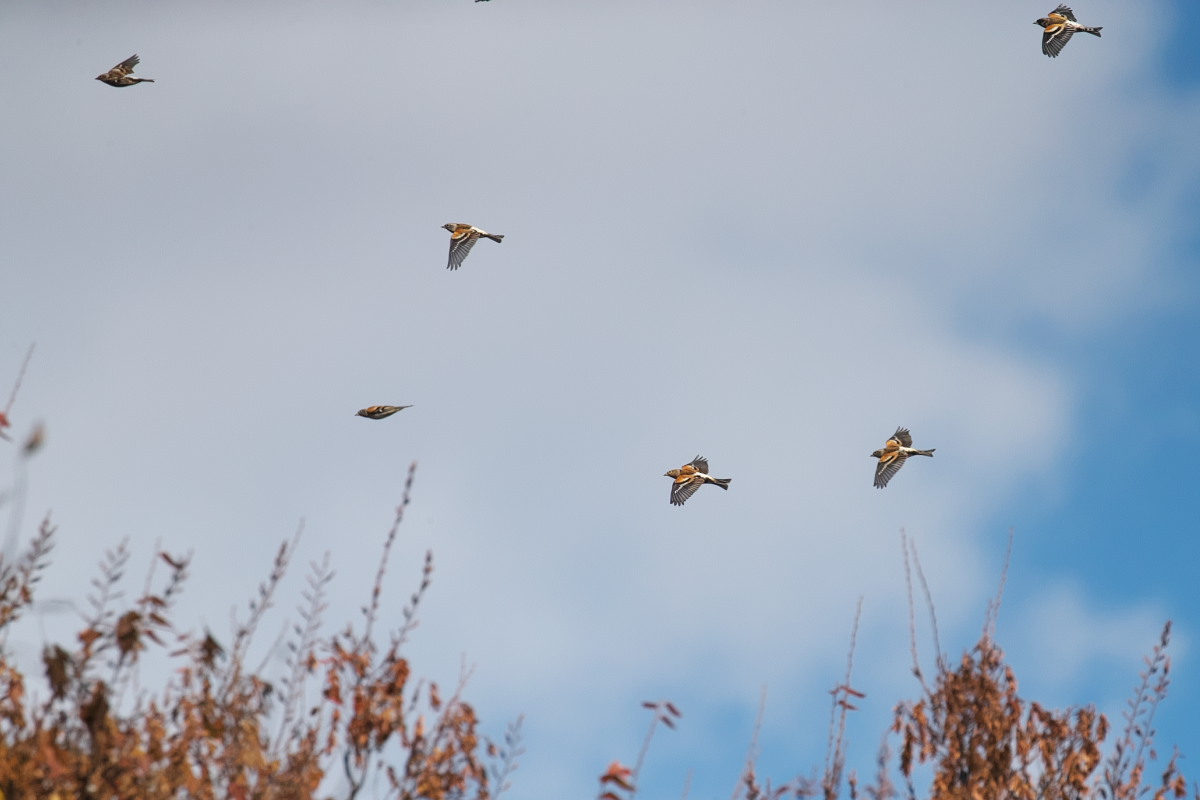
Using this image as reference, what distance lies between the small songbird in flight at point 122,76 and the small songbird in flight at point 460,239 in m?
4.65

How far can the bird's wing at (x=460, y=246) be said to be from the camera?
19.1 m

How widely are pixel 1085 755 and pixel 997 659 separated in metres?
1.10

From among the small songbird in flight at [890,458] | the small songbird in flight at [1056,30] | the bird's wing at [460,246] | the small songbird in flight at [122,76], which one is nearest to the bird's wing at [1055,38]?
the small songbird in flight at [1056,30]

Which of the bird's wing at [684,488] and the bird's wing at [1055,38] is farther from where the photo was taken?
the bird's wing at [684,488]

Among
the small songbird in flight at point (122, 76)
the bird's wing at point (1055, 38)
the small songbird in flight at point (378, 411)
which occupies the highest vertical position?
the bird's wing at point (1055, 38)

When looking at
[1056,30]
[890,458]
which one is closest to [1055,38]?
[1056,30]

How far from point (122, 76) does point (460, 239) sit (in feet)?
16.4

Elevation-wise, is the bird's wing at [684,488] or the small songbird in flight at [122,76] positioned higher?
the small songbird in flight at [122,76]

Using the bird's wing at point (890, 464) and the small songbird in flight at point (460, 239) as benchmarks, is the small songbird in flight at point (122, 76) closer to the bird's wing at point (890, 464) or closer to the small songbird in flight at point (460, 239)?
the small songbird in flight at point (460, 239)

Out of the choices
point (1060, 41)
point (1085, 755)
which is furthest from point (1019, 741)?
point (1060, 41)

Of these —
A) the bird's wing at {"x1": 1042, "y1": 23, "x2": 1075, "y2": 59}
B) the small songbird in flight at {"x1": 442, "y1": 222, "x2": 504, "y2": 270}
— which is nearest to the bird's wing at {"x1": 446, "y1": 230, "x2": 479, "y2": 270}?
the small songbird in flight at {"x1": 442, "y1": 222, "x2": 504, "y2": 270}

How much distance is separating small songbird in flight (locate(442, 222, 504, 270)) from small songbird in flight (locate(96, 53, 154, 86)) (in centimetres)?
465

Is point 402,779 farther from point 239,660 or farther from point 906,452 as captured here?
point 906,452

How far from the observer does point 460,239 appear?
19406 mm
